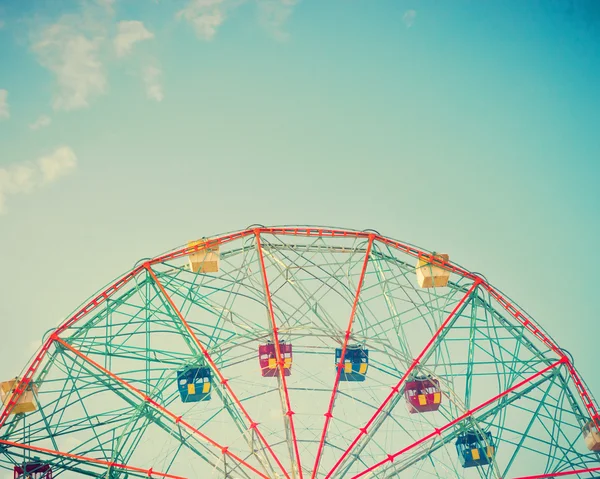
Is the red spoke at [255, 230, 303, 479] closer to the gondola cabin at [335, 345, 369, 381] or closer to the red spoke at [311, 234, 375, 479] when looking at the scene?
the red spoke at [311, 234, 375, 479]

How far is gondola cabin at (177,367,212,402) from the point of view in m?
27.7

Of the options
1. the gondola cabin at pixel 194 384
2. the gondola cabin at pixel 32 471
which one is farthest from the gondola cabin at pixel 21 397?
the gondola cabin at pixel 194 384

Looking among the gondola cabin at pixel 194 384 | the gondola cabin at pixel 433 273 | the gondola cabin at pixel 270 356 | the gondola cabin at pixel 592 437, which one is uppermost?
the gondola cabin at pixel 433 273

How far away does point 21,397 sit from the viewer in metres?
25.7

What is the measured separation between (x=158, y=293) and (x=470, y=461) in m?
14.8

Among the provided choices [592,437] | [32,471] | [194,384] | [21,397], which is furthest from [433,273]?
[32,471]

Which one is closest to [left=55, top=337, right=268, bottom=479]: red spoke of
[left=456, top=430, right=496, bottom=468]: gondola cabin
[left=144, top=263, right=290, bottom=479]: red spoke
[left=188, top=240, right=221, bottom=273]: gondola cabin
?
[left=144, top=263, right=290, bottom=479]: red spoke

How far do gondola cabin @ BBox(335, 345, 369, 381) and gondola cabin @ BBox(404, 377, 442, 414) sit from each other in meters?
1.93

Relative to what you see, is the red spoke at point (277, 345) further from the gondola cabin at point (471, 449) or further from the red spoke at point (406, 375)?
the gondola cabin at point (471, 449)

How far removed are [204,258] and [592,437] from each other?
17163mm

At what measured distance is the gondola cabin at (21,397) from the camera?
25672 millimetres

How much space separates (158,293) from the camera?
1067 inches

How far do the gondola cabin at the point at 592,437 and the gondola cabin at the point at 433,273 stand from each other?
797cm

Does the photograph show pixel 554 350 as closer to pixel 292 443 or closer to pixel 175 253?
pixel 292 443
